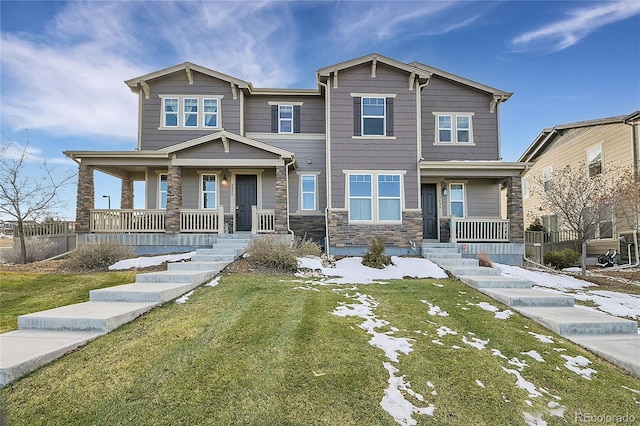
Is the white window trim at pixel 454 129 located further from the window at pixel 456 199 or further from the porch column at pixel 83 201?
the porch column at pixel 83 201

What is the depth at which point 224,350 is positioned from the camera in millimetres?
3891

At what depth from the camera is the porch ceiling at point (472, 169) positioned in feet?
40.1

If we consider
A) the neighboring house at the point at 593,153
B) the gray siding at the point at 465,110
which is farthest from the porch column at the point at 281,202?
the neighboring house at the point at 593,153

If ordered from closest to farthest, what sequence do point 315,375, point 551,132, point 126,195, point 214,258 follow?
point 315,375 → point 214,258 → point 126,195 → point 551,132

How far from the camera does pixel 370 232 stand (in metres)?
12.1

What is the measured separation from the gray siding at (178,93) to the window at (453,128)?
8476mm

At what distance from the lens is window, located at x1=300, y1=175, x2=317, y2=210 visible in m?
13.8

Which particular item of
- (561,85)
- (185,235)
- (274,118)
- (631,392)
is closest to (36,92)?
(185,235)

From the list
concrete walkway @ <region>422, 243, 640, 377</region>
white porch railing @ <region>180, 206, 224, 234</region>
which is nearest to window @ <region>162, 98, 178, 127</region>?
white porch railing @ <region>180, 206, 224, 234</region>

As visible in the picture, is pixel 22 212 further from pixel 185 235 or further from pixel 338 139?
pixel 338 139

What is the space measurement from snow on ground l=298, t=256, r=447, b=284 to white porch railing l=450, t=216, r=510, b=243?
3.12 meters

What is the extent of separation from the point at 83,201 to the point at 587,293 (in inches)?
608

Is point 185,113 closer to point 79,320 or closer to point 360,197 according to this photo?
point 360,197

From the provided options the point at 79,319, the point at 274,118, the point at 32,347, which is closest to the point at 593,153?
the point at 274,118
